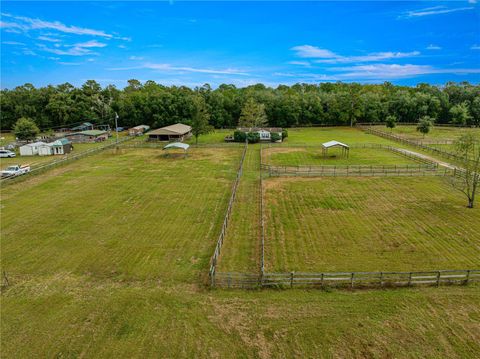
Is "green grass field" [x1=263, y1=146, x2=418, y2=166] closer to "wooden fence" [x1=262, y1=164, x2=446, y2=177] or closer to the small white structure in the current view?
"wooden fence" [x1=262, y1=164, x2=446, y2=177]

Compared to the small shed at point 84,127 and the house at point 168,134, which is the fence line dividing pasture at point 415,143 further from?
the small shed at point 84,127

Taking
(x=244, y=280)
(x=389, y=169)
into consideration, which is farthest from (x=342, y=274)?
(x=389, y=169)

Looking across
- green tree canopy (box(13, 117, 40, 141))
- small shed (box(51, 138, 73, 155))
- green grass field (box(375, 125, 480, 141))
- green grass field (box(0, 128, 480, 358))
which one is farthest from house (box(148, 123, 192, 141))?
green grass field (box(375, 125, 480, 141))

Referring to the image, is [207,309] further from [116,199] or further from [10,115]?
[10,115]

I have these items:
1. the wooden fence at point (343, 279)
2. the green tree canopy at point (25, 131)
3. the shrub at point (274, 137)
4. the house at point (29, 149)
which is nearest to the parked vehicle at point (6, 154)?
the house at point (29, 149)

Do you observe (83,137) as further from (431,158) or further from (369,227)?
(431,158)
